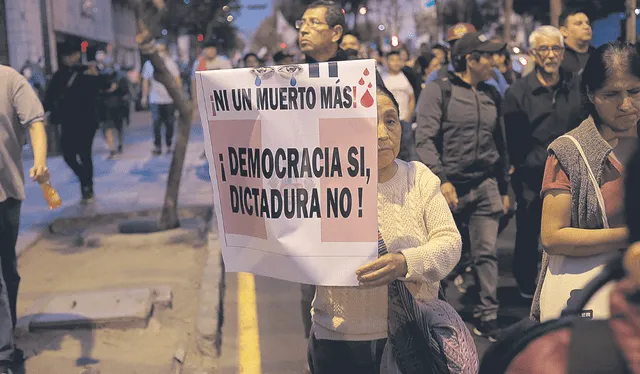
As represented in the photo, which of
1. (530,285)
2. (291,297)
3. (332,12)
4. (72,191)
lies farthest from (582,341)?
(72,191)

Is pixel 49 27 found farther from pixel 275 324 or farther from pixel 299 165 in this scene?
pixel 299 165

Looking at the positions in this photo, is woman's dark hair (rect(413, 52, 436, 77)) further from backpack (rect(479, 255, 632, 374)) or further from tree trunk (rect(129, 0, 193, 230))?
backpack (rect(479, 255, 632, 374))

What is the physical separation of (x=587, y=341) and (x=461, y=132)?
434 cm

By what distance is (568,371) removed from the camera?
5.45ft

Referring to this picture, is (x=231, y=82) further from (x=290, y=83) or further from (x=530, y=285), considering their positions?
(x=530, y=285)

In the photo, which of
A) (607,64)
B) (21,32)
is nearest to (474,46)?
(607,64)

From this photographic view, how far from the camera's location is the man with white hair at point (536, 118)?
6211 millimetres

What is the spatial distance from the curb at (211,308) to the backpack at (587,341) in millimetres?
4077

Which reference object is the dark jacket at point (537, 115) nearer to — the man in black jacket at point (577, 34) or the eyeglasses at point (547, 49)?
the eyeglasses at point (547, 49)

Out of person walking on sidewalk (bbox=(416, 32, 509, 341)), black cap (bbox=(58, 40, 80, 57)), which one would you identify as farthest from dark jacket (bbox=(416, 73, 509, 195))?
black cap (bbox=(58, 40, 80, 57))

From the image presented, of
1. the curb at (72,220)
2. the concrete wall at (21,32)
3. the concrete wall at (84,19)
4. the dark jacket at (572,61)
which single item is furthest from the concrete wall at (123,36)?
the dark jacket at (572,61)

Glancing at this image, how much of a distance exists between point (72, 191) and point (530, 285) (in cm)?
813

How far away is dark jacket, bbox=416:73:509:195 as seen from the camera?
5.88m

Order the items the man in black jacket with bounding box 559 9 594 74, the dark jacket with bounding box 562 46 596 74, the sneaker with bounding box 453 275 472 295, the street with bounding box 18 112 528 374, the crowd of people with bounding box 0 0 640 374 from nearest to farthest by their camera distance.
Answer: the crowd of people with bounding box 0 0 640 374, the street with bounding box 18 112 528 374, the dark jacket with bounding box 562 46 596 74, the sneaker with bounding box 453 275 472 295, the man in black jacket with bounding box 559 9 594 74
